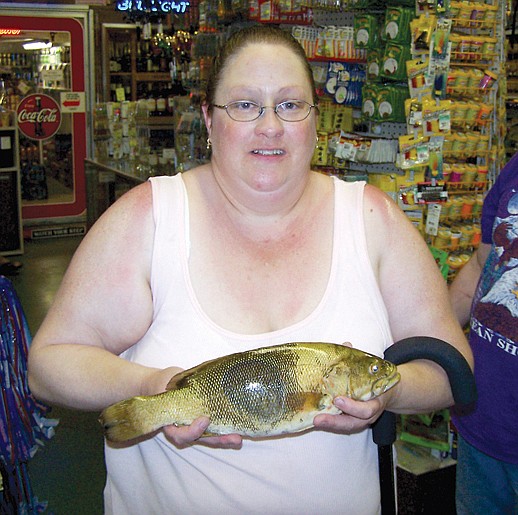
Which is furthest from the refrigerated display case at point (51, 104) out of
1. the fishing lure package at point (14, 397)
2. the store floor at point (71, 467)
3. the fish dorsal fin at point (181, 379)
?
the fish dorsal fin at point (181, 379)

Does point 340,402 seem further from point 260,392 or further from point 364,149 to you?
point 364,149

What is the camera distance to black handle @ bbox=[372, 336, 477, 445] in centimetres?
129

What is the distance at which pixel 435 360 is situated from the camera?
129 centimetres

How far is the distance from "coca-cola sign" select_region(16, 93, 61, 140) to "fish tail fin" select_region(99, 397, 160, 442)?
8523 mm

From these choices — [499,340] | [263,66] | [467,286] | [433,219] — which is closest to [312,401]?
[263,66]

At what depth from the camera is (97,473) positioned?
3.63m

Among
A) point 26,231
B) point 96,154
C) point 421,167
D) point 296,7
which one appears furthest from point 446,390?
point 26,231

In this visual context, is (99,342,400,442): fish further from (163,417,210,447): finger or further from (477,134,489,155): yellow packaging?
(477,134,489,155): yellow packaging

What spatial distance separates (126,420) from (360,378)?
410 millimetres

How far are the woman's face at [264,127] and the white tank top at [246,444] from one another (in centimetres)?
16

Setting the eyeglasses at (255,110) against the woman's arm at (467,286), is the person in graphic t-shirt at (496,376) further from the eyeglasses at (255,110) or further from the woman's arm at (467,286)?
the eyeglasses at (255,110)

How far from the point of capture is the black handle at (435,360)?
1.29m

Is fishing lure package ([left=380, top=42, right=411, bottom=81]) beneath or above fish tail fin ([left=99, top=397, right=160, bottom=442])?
above

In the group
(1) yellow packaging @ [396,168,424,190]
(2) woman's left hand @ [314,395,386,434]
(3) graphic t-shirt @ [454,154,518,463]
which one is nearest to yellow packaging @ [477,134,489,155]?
(1) yellow packaging @ [396,168,424,190]
